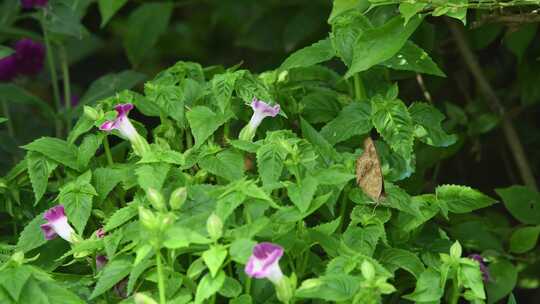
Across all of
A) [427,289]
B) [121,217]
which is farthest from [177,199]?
[427,289]

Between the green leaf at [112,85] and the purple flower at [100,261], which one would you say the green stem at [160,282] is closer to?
the purple flower at [100,261]

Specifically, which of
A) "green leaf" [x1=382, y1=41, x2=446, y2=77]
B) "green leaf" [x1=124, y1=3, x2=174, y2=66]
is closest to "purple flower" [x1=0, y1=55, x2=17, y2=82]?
"green leaf" [x1=124, y1=3, x2=174, y2=66]

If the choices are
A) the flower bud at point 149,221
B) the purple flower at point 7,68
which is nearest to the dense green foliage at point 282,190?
the flower bud at point 149,221

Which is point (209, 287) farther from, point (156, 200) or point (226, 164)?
point (226, 164)

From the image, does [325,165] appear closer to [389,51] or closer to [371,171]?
[371,171]

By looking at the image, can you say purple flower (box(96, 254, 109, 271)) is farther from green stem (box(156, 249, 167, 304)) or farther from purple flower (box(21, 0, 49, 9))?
purple flower (box(21, 0, 49, 9))

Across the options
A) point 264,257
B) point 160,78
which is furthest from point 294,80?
point 264,257
